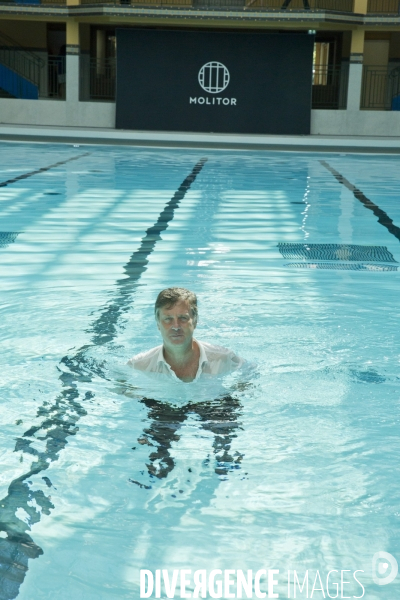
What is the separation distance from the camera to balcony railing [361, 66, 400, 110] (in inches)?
1053

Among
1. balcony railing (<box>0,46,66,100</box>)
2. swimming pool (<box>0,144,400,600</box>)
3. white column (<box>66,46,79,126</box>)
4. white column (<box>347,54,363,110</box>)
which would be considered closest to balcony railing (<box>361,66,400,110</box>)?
white column (<box>347,54,363,110</box>)

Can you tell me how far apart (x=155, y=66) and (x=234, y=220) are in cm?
1578

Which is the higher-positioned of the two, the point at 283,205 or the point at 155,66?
the point at 155,66

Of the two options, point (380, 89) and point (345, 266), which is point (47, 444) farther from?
point (380, 89)

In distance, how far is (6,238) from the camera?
9.03 meters

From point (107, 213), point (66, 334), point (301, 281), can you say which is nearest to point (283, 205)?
point (107, 213)

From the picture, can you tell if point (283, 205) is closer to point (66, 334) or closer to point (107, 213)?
point (107, 213)

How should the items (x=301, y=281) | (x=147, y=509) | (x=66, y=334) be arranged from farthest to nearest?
(x=301, y=281)
(x=66, y=334)
(x=147, y=509)

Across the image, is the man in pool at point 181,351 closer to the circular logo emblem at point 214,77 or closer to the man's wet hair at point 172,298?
the man's wet hair at point 172,298

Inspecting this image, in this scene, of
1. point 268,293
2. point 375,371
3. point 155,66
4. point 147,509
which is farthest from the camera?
point 155,66

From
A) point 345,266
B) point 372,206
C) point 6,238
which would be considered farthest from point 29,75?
point 345,266

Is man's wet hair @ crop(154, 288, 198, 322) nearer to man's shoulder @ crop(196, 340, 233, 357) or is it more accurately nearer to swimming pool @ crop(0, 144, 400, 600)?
man's shoulder @ crop(196, 340, 233, 357)

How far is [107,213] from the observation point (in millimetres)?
10945

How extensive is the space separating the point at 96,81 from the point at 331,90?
7.83 m
